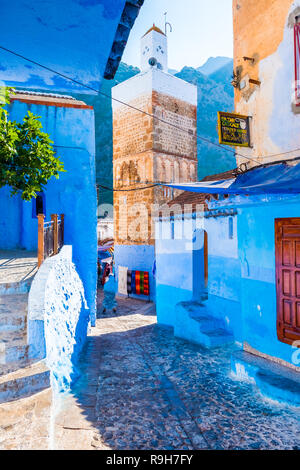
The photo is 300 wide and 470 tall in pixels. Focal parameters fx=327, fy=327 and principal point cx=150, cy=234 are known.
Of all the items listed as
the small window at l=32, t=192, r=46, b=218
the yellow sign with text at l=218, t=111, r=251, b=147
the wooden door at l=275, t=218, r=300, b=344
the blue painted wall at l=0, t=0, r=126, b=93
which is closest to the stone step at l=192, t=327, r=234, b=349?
the wooden door at l=275, t=218, r=300, b=344

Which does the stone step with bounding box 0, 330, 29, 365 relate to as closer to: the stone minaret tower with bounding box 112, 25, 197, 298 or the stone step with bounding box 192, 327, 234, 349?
the stone step with bounding box 192, 327, 234, 349

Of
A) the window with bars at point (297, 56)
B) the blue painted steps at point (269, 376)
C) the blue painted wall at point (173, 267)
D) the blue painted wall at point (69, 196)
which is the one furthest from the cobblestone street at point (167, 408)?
the window with bars at point (297, 56)

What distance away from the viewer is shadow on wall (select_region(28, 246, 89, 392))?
4613 millimetres

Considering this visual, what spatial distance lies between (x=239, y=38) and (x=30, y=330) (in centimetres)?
725

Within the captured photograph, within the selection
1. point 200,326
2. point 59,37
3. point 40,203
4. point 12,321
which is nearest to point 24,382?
point 12,321

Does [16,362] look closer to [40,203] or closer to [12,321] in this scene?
[12,321]

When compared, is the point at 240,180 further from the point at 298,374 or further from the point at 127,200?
the point at 127,200

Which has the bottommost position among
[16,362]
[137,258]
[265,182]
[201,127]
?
[16,362]

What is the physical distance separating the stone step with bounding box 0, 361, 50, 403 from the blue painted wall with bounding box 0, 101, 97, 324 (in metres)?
6.31

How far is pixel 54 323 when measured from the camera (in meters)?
5.46

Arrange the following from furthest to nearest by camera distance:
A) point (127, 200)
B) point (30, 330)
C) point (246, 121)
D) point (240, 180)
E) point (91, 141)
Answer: point (127, 200) < point (91, 141) < point (246, 121) < point (240, 180) < point (30, 330)

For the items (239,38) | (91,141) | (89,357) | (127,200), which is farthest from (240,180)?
(127,200)

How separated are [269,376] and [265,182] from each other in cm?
347

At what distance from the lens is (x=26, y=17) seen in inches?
140
